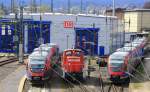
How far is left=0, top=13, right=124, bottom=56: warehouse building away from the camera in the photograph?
4934 cm

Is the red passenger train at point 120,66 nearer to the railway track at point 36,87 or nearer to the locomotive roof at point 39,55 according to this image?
the railway track at point 36,87

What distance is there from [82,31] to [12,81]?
58.0 feet

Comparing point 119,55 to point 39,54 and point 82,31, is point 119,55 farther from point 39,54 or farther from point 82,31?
point 82,31

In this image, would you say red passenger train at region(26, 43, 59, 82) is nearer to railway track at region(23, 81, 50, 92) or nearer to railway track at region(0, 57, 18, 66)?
railway track at region(23, 81, 50, 92)

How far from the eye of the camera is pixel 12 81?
3362 centimetres

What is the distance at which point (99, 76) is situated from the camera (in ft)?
119


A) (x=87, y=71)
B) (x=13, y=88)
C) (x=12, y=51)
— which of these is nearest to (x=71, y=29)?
(x=12, y=51)

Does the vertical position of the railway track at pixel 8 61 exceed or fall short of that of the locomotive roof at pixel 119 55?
it falls short

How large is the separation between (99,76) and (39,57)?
5505mm

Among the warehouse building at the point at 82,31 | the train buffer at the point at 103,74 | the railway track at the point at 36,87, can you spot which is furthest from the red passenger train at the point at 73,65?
the warehouse building at the point at 82,31

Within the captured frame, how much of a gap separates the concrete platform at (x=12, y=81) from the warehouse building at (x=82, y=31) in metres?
11.0

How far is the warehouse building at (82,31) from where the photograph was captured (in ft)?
162

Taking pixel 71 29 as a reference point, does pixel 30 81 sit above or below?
below

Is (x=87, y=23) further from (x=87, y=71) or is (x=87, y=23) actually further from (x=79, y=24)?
(x=87, y=71)
